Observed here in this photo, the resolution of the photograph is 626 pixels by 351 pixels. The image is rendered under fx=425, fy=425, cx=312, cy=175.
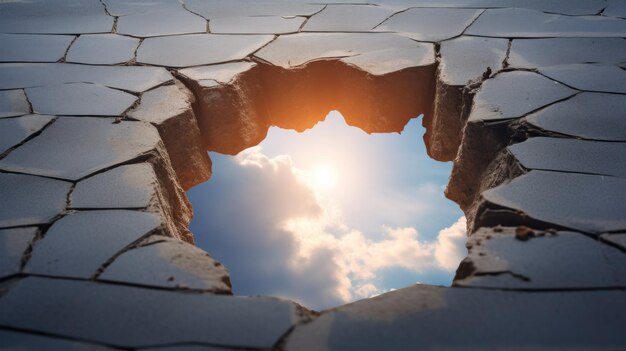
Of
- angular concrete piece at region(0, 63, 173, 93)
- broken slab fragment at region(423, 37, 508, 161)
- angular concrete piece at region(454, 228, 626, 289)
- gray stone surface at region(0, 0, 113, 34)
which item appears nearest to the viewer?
angular concrete piece at region(454, 228, 626, 289)

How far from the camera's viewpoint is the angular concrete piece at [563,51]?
6.00 feet

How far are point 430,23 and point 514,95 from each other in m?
0.98

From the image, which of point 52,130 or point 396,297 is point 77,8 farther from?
point 396,297

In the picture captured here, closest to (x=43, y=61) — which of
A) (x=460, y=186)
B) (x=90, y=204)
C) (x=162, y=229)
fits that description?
(x=90, y=204)

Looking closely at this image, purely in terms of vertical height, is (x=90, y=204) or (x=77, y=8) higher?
(x=77, y=8)

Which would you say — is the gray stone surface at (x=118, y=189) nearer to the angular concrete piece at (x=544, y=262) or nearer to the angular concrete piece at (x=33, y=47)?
the angular concrete piece at (x=544, y=262)

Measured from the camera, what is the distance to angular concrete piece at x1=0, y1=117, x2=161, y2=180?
131 centimetres

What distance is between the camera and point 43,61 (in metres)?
2.08

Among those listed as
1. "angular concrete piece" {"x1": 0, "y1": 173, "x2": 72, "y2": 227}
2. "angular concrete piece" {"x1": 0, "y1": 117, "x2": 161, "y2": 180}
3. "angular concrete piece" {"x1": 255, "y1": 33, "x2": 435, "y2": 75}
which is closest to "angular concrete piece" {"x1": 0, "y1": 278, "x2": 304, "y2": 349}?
"angular concrete piece" {"x1": 0, "y1": 173, "x2": 72, "y2": 227}

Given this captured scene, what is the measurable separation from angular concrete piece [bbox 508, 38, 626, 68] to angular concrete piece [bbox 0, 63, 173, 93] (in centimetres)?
157

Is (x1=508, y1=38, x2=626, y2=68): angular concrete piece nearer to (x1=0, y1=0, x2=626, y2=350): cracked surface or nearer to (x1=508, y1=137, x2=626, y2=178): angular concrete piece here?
(x1=0, y1=0, x2=626, y2=350): cracked surface

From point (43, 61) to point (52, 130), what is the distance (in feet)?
2.62

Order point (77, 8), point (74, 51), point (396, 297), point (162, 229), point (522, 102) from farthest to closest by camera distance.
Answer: point (77, 8)
point (74, 51)
point (522, 102)
point (162, 229)
point (396, 297)

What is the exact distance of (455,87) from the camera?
1688 mm
